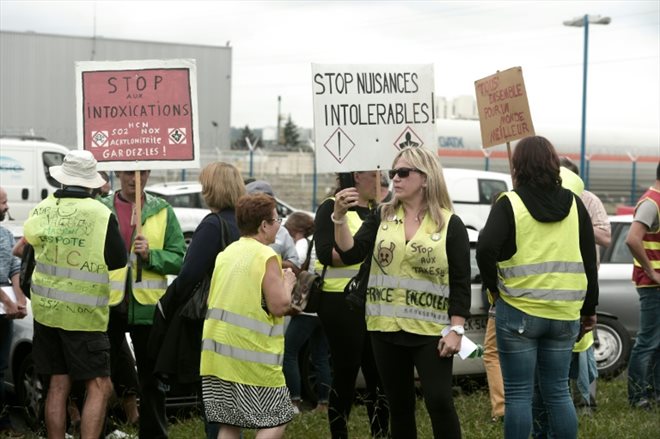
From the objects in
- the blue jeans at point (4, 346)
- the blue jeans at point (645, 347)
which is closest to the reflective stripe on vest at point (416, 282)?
the blue jeans at point (4, 346)

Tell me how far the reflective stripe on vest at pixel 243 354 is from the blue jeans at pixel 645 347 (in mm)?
4162

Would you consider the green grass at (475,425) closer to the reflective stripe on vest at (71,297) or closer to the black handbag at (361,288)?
the reflective stripe on vest at (71,297)

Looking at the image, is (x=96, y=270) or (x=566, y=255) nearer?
(x=566, y=255)

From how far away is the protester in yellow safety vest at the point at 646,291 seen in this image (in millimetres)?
8891

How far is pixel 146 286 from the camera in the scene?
7.33 meters

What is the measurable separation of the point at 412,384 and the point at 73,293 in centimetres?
206

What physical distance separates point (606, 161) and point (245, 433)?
125 ft

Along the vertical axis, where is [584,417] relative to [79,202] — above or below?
below

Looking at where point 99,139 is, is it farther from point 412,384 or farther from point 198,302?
point 412,384

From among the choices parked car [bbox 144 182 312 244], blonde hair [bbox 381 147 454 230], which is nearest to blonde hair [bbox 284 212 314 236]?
blonde hair [bbox 381 147 454 230]

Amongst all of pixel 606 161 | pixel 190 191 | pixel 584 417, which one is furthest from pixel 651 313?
pixel 606 161

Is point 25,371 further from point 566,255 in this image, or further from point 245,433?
point 566,255

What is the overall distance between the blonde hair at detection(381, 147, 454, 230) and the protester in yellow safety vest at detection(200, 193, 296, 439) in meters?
0.86

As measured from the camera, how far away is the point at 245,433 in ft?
25.6
